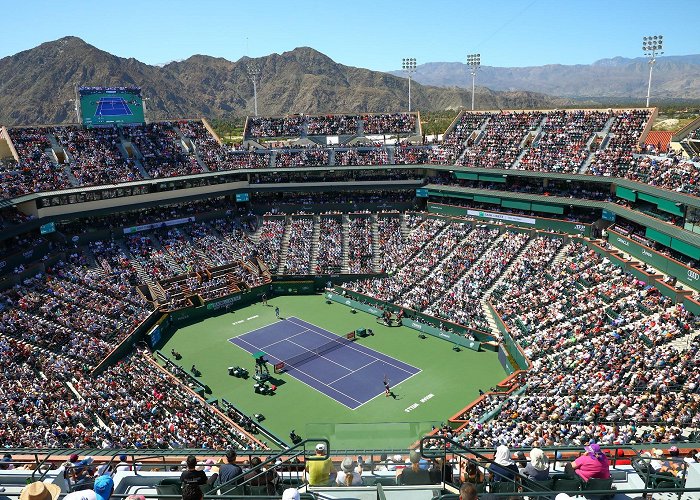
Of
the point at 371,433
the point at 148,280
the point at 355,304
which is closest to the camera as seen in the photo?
the point at 371,433

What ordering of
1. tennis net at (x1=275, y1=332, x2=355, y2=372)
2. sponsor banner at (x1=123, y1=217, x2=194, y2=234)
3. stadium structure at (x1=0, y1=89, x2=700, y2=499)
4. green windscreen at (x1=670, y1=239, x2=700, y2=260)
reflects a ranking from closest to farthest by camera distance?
stadium structure at (x1=0, y1=89, x2=700, y2=499) → green windscreen at (x1=670, y1=239, x2=700, y2=260) → tennis net at (x1=275, y1=332, x2=355, y2=372) → sponsor banner at (x1=123, y1=217, x2=194, y2=234)

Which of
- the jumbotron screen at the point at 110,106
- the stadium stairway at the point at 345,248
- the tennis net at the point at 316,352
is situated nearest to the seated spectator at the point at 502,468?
the tennis net at the point at 316,352

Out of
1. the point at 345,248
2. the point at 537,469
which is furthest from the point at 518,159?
the point at 537,469

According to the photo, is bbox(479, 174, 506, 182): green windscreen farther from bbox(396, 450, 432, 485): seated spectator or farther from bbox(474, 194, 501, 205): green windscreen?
bbox(396, 450, 432, 485): seated spectator

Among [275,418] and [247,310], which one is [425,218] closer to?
[247,310]

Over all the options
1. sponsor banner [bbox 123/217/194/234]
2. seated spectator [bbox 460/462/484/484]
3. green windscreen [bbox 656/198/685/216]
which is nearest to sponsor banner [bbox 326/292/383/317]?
sponsor banner [bbox 123/217/194/234]

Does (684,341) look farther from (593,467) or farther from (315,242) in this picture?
(315,242)
